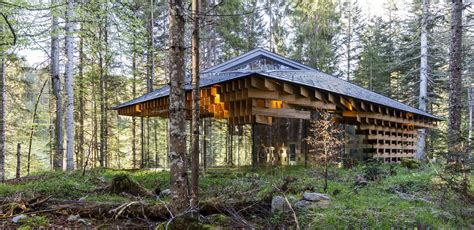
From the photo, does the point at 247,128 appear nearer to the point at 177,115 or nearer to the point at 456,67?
the point at 456,67

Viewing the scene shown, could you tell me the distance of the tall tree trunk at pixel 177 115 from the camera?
3.93 meters

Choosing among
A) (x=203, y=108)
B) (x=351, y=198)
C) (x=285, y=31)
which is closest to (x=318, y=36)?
(x=285, y=31)

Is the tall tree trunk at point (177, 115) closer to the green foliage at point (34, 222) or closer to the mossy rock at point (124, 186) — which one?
the green foliage at point (34, 222)

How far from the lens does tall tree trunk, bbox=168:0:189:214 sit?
12.9 ft

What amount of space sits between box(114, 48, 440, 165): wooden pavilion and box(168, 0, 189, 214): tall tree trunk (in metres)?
3.47

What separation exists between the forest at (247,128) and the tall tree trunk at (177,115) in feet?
0.06

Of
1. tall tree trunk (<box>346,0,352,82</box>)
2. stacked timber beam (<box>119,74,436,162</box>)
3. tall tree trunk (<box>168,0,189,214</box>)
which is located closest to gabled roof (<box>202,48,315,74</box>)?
stacked timber beam (<box>119,74,436,162</box>)

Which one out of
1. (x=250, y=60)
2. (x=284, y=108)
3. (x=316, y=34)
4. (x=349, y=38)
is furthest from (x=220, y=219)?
(x=349, y=38)

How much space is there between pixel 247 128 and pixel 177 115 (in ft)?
34.0

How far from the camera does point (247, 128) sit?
1422 cm

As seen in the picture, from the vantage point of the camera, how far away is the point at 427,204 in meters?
4.79

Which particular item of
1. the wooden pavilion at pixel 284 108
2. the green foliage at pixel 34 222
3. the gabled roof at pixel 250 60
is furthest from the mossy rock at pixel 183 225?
the gabled roof at pixel 250 60

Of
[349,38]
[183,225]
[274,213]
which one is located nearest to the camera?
[183,225]

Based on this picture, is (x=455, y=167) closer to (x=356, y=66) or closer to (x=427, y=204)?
(x=427, y=204)
